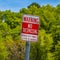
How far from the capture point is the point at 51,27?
35688 mm

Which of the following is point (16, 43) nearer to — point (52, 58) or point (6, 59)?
point (6, 59)

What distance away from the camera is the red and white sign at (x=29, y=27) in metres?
5.94

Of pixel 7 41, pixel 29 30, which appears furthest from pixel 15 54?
pixel 29 30

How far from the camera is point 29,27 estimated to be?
235 inches

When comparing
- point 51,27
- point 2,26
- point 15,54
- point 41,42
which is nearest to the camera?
point 41,42

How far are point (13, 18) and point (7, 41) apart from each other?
12.6m

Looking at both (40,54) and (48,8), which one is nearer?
(40,54)

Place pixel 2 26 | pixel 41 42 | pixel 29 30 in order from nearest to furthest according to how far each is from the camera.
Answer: pixel 29 30 → pixel 41 42 → pixel 2 26

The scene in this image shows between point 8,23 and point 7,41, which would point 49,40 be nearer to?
point 7,41

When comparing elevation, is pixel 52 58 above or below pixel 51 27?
below

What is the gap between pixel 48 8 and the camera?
44.2m

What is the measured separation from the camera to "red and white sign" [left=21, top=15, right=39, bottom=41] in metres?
5.94

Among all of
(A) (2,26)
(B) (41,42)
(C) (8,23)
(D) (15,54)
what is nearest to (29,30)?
(B) (41,42)

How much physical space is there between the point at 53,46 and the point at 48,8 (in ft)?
48.4
